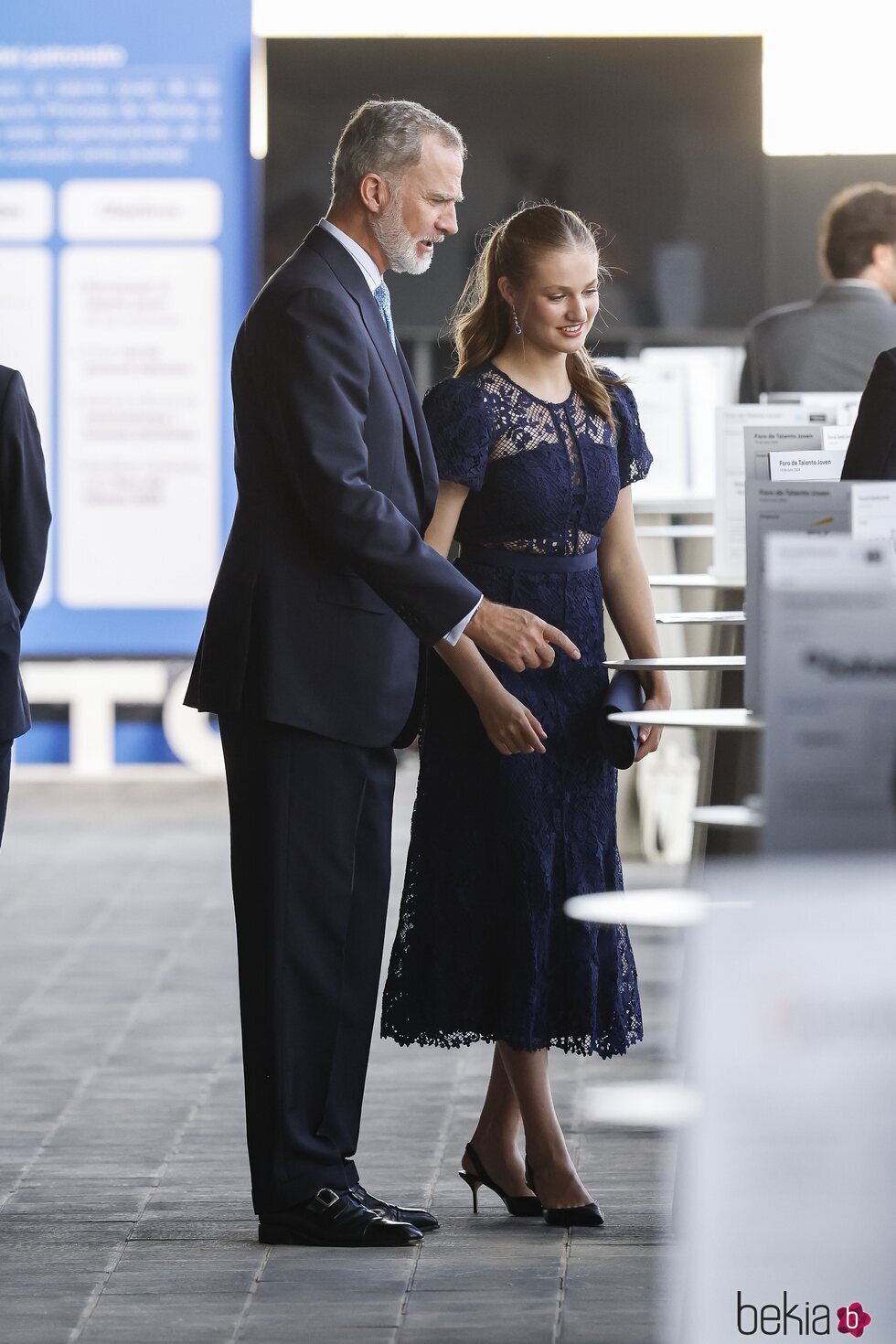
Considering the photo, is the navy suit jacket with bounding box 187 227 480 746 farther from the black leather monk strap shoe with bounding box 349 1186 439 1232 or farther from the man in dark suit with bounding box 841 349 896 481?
the black leather monk strap shoe with bounding box 349 1186 439 1232

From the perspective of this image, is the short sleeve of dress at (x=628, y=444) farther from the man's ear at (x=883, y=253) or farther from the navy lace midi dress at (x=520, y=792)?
the man's ear at (x=883, y=253)

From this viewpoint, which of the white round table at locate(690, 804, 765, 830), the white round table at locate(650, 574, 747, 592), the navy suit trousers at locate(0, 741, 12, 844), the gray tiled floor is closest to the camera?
the white round table at locate(690, 804, 765, 830)

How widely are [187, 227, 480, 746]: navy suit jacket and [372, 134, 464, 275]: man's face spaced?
0.24ft

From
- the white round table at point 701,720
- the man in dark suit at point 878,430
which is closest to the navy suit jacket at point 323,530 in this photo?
the white round table at point 701,720

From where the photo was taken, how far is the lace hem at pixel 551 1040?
123 inches

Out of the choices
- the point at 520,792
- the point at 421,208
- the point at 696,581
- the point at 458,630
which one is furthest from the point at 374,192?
the point at 696,581

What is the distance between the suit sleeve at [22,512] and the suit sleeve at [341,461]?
123 cm

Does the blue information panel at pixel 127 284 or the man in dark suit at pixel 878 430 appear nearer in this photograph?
the man in dark suit at pixel 878 430

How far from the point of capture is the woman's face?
311 cm

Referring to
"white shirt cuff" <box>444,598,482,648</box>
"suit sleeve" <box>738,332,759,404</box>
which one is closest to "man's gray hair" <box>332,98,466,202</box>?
"white shirt cuff" <box>444,598,482,648</box>

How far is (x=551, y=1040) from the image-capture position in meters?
3.20

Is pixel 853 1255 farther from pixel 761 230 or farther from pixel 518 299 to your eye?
pixel 761 230

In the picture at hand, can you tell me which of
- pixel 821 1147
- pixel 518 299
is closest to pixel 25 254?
pixel 518 299

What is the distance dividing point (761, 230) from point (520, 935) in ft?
21.9
